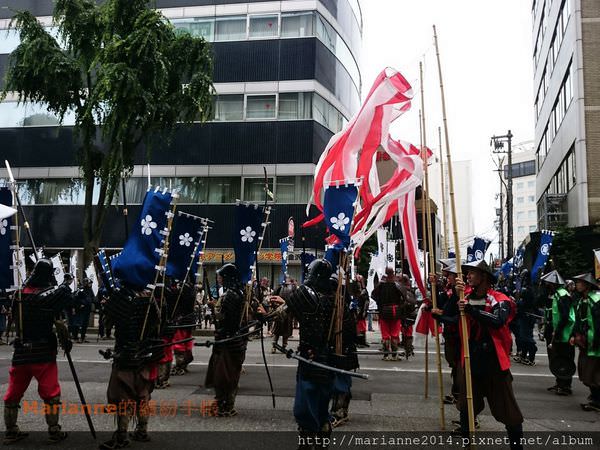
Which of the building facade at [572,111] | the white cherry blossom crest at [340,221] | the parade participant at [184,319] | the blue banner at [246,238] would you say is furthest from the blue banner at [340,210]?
the building facade at [572,111]

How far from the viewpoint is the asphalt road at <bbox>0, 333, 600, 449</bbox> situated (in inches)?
266

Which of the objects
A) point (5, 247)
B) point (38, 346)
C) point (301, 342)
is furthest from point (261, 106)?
point (301, 342)

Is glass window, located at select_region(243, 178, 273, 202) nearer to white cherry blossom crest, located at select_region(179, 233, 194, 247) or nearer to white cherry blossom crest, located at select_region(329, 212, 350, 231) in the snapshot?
white cherry blossom crest, located at select_region(179, 233, 194, 247)

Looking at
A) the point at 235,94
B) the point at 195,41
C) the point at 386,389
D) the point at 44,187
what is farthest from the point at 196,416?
the point at 44,187

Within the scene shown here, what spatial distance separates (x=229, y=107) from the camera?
26.5m

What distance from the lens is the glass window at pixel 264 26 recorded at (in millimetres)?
26456

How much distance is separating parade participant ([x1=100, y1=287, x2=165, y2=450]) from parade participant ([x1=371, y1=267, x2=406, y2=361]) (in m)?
6.96

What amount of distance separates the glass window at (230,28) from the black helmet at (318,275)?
2360cm

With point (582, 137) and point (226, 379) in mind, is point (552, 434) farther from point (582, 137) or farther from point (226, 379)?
point (582, 137)

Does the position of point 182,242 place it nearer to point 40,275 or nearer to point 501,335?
point 40,275

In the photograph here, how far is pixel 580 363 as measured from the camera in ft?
27.6

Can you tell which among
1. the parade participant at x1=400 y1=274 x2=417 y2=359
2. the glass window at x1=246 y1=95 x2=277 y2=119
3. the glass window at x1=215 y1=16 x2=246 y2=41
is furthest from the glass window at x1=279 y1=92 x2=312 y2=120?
the parade participant at x1=400 y1=274 x2=417 y2=359

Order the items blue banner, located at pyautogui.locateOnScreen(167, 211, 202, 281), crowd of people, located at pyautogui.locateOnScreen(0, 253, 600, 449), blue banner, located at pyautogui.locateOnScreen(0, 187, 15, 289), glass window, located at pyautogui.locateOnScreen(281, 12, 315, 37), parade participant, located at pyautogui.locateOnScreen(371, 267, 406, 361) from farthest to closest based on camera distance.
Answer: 1. glass window, located at pyautogui.locateOnScreen(281, 12, 315, 37)
2. parade participant, located at pyautogui.locateOnScreen(371, 267, 406, 361)
3. blue banner, located at pyautogui.locateOnScreen(167, 211, 202, 281)
4. blue banner, located at pyautogui.locateOnScreen(0, 187, 15, 289)
5. crowd of people, located at pyautogui.locateOnScreen(0, 253, 600, 449)

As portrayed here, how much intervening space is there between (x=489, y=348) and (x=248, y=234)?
373 cm
